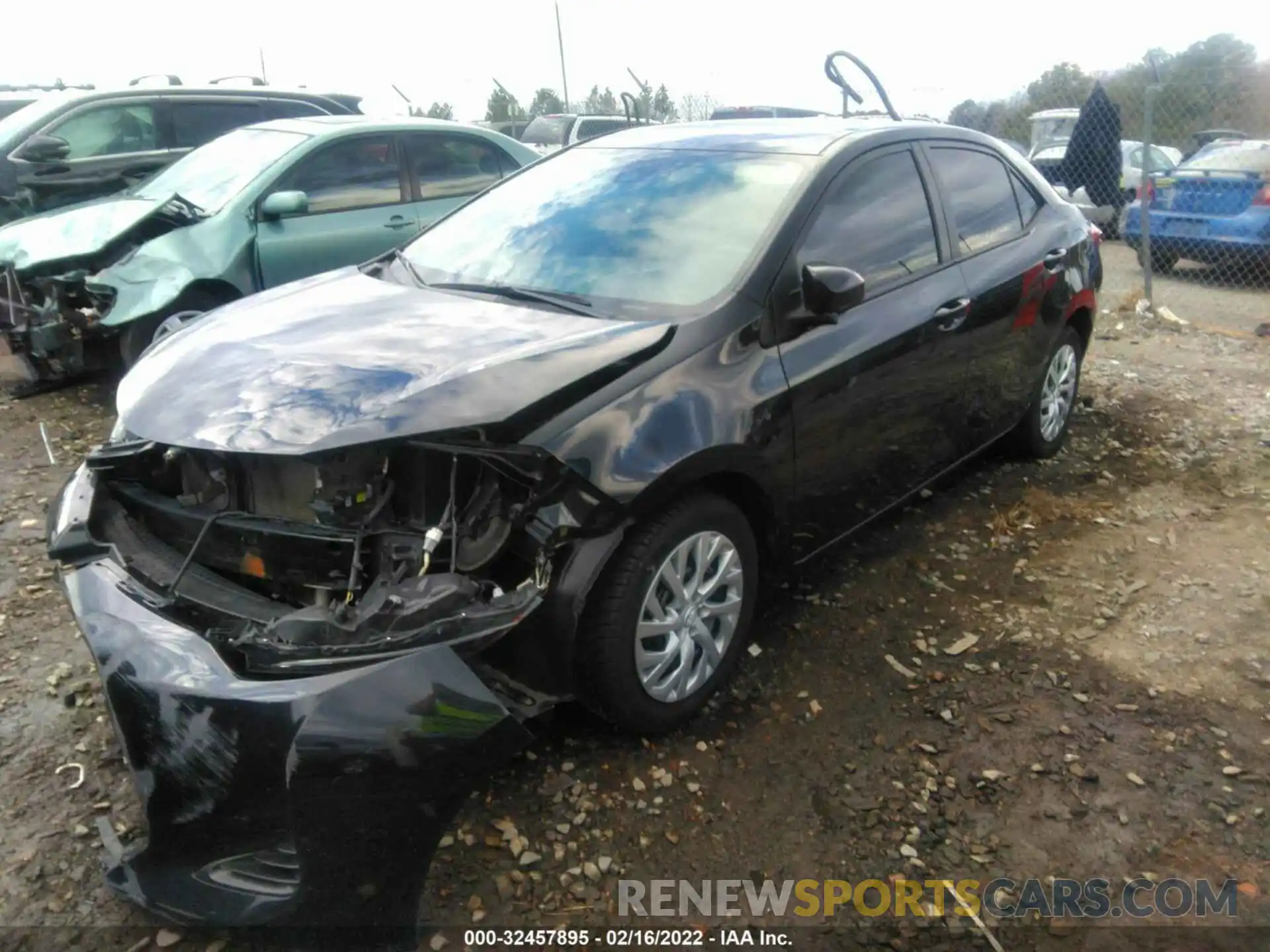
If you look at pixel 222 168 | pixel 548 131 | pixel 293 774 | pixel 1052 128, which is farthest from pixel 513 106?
pixel 293 774

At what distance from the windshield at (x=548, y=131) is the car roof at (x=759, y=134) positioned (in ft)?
38.4

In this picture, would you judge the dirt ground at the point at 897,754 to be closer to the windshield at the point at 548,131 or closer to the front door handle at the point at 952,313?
the front door handle at the point at 952,313

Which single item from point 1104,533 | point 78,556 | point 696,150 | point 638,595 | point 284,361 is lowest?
point 1104,533

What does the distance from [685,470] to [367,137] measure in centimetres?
453

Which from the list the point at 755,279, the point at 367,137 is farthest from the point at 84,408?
the point at 755,279

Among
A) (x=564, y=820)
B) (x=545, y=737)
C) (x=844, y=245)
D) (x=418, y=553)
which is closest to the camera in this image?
(x=418, y=553)

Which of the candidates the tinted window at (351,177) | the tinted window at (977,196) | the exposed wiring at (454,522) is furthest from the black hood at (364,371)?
the tinted window at (351,177)

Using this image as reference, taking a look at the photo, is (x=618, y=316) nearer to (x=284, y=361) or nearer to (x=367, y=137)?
(x=284, y=361)

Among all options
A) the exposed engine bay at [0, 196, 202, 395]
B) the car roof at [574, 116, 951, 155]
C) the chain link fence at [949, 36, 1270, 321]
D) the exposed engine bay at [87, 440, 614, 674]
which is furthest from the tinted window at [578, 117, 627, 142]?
the exposed engine bay at [87, 440, 614, 674]

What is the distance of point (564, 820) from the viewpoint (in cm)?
256

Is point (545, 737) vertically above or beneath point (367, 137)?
beneath

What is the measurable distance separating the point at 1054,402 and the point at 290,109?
6.78 metres

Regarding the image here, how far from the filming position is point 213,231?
5.49m

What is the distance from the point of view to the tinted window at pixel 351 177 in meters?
5.92
